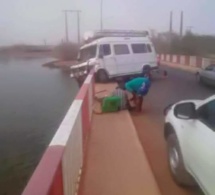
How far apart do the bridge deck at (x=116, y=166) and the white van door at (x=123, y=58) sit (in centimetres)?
1187

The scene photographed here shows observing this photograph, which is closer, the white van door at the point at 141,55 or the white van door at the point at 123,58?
the white van door at the point at 123,58

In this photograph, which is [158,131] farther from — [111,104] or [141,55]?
[141,55]

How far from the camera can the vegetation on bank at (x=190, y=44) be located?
59200 millimetres

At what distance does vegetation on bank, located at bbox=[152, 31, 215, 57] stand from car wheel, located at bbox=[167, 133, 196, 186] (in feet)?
177

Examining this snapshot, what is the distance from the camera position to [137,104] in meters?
12.1

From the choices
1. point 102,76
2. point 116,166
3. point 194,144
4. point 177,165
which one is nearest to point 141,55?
point 102,76

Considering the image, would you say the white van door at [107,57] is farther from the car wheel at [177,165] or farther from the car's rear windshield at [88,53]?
the car wheel at [177,165]

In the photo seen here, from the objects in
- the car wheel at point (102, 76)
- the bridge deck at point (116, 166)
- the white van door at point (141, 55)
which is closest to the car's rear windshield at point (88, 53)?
the car wheel at point (102, 76)

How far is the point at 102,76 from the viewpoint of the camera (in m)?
20.9

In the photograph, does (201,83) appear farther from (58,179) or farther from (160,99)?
(58,179)

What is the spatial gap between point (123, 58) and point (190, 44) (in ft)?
139

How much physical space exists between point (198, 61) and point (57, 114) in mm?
18589

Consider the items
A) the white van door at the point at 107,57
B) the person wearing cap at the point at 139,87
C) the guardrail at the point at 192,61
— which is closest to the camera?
the person wearing cap at the point at 139,87

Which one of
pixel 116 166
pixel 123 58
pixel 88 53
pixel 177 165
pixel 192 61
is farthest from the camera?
pixel 192 61
